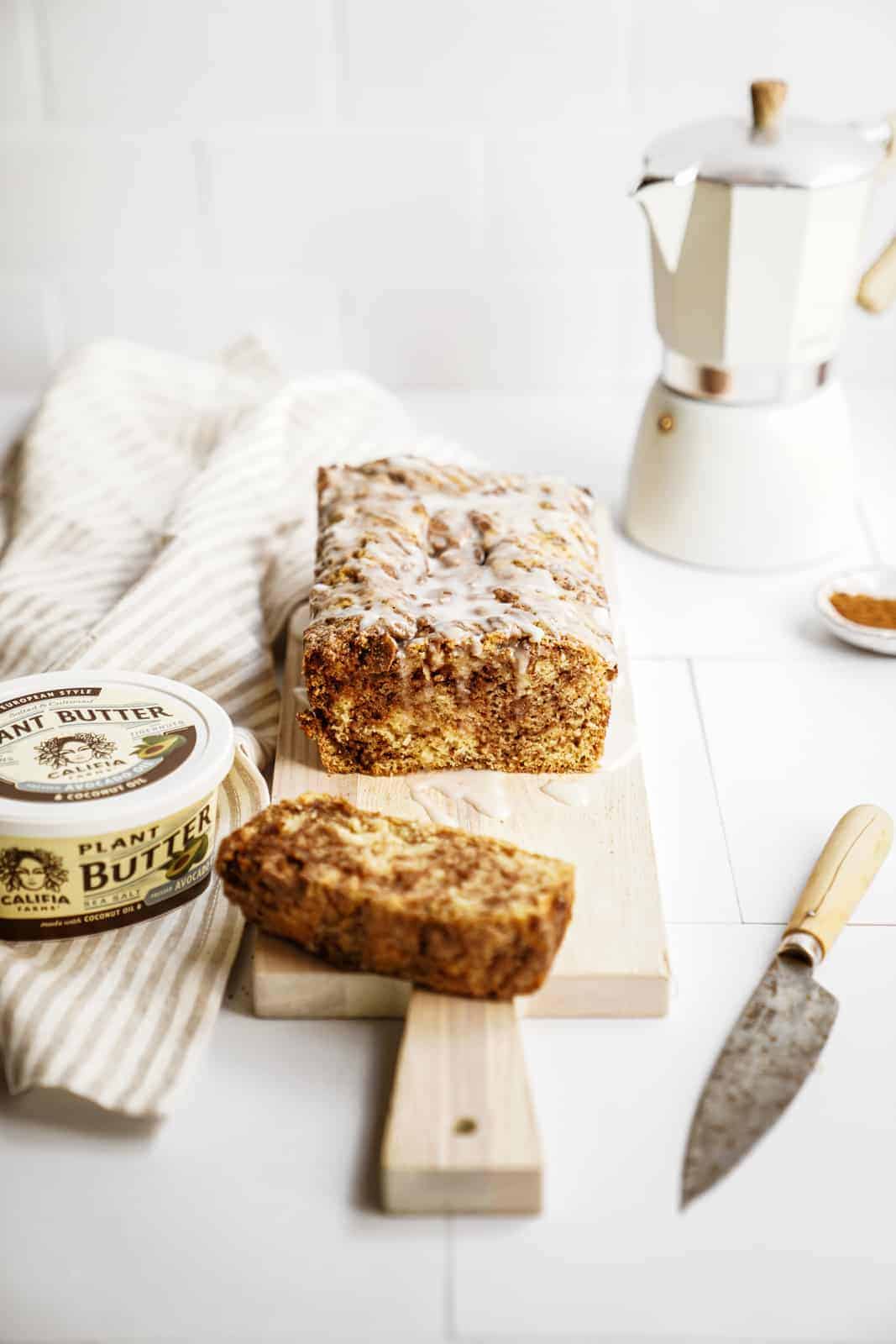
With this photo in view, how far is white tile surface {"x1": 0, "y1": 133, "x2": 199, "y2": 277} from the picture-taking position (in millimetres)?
1680

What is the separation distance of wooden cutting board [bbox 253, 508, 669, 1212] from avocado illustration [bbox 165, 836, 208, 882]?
9 cm

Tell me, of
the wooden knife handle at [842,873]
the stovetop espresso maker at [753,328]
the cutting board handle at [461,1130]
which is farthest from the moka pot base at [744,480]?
the cutting board handle at [461,1130]

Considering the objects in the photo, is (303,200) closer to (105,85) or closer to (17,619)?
(105,85)

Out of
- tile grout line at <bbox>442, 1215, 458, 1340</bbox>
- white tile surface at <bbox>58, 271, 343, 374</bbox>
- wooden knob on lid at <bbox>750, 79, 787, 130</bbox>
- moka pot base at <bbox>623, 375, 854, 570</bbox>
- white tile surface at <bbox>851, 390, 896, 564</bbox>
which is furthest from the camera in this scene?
white tile surface at <bbox>58, 271, 343, 374</bbox>

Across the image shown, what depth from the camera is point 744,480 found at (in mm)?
1313

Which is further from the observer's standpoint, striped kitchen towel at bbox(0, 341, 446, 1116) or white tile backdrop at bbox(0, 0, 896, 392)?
white tile backdrop at bbox(0, 0, 896, 392)

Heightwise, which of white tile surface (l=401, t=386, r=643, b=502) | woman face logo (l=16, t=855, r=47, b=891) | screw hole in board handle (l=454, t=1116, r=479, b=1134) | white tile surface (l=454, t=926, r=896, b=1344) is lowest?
white tile surface (l=401, t=386, r=643, b=502)

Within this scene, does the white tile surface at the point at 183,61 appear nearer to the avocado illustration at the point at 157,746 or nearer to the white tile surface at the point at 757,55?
the white tile surface at the point at 757,55

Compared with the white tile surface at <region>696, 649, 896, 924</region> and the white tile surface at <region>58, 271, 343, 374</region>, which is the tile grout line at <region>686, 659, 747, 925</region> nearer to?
the white tile surface at <region>696, 649, 896, 924</region>

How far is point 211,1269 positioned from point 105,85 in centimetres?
138

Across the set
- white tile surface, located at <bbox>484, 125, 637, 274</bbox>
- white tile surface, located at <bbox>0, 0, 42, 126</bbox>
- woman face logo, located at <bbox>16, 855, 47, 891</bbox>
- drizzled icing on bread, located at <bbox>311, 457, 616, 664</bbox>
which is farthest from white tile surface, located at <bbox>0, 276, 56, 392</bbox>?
woman face logo, located at <bbox>16, 855, 47, 891</bbox>

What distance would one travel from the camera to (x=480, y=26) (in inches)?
62.9

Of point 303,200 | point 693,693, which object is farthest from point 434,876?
point 303,200

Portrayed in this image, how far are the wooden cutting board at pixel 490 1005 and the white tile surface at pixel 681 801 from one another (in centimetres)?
4
